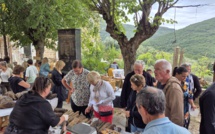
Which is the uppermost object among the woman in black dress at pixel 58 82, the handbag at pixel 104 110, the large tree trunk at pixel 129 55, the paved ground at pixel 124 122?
the large tree trunk at pixel 129 55

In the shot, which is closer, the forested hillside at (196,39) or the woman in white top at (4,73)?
the woman in white top at (4,73)

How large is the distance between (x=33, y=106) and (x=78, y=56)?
178 inches

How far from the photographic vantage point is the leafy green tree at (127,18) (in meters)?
5.30

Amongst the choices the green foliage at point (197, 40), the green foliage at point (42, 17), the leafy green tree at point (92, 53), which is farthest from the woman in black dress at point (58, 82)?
the green foliage at point (197, 40)

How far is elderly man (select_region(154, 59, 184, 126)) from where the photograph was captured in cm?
171

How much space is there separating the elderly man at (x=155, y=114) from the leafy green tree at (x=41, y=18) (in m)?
6.69

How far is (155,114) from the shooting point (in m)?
1.12

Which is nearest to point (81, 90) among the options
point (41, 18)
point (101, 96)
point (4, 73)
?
point (101, 96)

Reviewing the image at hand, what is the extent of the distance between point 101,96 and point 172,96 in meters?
1.42

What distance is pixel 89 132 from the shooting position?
1.98 metres

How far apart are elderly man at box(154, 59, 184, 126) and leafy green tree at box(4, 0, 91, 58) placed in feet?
19.6

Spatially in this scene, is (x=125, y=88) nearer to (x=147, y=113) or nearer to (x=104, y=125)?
(x=104, y=125)

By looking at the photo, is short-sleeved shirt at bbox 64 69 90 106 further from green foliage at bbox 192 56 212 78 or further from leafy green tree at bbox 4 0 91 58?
green foliage at bbox 192 56 212 78

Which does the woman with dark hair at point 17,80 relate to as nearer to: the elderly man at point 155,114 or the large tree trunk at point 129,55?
the elderly man at point 155,114
